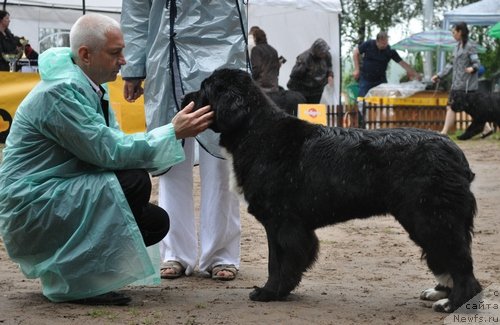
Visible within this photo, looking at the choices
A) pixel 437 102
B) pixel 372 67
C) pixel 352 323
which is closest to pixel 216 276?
pixel 352 323

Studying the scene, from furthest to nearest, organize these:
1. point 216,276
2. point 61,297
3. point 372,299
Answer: point 216,276 → point 372,299 → point 61,297

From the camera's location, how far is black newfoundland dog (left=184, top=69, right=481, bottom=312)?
4.09 meters

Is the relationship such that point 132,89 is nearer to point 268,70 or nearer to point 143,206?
point 143,206

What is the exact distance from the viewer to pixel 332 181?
4.33 meters

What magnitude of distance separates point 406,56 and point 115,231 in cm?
2753

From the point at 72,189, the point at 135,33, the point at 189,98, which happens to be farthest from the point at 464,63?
the point at 72,189

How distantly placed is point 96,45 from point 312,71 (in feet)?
38.2

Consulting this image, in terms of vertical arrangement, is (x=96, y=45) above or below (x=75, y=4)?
below

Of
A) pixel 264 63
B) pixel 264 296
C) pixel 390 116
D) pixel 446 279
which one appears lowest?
pixel 390 116

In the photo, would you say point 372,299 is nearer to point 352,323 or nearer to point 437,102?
point 352,323

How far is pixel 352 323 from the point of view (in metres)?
4.05

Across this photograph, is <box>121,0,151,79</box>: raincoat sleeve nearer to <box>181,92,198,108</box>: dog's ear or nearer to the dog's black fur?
<box>181,92,198,108</box>: dog's ear

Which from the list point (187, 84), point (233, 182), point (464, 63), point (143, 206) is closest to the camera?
point (143, 206)

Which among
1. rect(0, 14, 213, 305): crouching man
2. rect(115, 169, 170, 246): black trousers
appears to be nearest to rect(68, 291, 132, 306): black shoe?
rect(0, 14, 213, 305): crouching man
